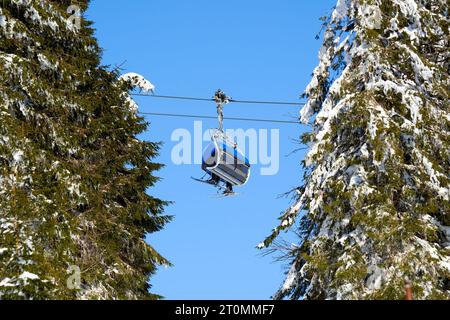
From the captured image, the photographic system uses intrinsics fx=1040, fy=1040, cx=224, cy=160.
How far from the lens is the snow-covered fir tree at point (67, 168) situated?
20047mm

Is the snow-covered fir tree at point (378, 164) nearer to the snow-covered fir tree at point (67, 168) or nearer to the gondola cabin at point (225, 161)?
the snow-covered fir tree at point (67, 168)

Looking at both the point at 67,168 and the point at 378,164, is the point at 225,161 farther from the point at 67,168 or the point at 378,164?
the point at 378,164

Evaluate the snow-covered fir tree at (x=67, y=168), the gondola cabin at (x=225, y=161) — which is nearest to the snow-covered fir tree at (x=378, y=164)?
the snow-covered fir tree at (x=67, y=168)

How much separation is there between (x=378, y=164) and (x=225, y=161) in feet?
40.5

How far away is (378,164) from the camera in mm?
19984

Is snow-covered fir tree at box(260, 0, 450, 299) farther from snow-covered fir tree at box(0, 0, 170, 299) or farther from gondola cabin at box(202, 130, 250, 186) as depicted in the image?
gondola cabin at box(202, 130, 250, 186)

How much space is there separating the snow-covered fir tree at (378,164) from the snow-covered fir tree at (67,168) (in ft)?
13.5

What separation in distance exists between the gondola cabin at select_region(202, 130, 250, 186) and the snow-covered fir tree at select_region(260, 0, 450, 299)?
9114mm

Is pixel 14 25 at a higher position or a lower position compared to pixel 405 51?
higher

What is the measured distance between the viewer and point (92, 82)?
26.5 metres
